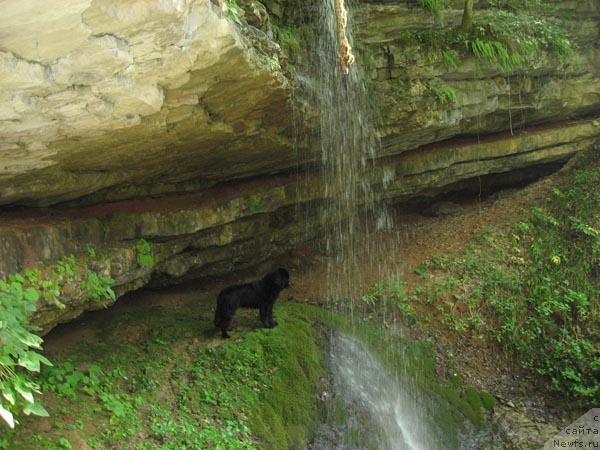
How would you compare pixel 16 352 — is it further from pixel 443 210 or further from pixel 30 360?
pixel 443 210

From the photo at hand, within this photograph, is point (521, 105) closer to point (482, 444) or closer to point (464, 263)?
point (464, 263)

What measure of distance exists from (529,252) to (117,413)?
836 centimetres

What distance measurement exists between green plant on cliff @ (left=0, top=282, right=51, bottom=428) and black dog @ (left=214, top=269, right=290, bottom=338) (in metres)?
2.96

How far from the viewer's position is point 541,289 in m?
9.41

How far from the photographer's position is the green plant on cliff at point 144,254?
686 cm

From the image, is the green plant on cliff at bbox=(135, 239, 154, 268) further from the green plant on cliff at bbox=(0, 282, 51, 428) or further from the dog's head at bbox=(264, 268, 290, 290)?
the green plant on cliff at bbox=(0, 282, 51, 428)

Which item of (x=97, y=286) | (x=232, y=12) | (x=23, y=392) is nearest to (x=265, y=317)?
(x=97, y=286)

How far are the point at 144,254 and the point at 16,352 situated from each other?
3.25 metres

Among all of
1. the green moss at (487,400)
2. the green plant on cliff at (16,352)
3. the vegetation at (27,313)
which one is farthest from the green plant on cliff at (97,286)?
the green moss at (487,400)

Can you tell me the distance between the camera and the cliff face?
377cm

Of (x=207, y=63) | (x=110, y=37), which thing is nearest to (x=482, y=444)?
(x=207, y=63)

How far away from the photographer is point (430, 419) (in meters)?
7.55

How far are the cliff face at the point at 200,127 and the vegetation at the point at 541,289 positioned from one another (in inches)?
59.4

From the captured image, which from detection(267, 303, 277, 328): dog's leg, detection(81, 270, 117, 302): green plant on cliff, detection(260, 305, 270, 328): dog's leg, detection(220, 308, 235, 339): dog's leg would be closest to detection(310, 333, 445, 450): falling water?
detection(267, 303, 277, 328): dog's leg
